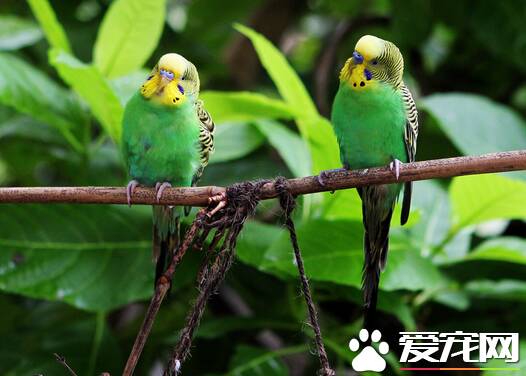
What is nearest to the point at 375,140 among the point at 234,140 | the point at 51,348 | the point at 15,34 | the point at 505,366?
the point at 505,366

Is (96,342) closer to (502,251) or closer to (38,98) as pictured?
Answer: (38,98)

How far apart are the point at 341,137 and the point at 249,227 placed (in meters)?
0.43

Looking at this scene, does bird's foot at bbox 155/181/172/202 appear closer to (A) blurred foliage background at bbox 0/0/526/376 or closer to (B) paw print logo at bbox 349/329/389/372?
(A) blurred foliage background at bbox 0/0/526/376

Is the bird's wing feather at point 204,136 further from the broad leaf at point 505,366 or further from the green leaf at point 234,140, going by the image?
the broad leaf at point 505,366

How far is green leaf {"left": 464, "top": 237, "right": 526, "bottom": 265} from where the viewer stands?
4.31 feet

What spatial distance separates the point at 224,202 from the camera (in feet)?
2.57

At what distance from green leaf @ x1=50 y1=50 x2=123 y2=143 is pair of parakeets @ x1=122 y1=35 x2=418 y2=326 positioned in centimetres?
23

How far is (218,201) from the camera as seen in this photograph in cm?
79

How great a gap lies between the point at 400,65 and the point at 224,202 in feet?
0.85

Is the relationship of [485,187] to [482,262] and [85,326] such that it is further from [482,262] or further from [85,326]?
[85,326]

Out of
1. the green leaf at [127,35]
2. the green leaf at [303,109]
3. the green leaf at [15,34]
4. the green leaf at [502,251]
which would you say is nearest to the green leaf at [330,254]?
the green leaf at [303,109]

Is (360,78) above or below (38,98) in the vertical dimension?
below

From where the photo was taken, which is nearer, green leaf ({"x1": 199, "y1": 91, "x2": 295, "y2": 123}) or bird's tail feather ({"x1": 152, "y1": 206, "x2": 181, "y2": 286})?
bird's tail feather ({"x1": 152, "y1": 206, "x2": 181, "y2": 286})

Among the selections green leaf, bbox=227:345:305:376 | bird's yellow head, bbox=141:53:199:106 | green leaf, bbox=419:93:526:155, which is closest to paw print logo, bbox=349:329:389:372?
green leaf, bbox=227:345:305:376
